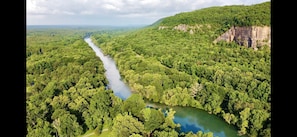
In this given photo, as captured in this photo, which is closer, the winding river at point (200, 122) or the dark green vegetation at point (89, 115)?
the dark green vegetation at point (89, 115)

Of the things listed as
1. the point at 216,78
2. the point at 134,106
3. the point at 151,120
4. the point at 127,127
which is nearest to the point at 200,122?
the point at 134,106

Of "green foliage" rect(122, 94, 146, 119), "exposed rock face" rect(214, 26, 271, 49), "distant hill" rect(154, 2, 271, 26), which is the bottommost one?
"green foliage" rect(122, 94, 146, 119)

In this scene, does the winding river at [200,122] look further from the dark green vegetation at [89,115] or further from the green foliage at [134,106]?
the green foliage at [134,106]

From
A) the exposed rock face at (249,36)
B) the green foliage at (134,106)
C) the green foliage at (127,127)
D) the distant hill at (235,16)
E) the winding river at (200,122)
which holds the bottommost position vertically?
the winding river at (200,122)

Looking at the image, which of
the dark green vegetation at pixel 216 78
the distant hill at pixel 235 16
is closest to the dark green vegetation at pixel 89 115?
the dark green vegetation at pixel 216 78

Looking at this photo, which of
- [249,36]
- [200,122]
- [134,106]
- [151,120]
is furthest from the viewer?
[249,36]

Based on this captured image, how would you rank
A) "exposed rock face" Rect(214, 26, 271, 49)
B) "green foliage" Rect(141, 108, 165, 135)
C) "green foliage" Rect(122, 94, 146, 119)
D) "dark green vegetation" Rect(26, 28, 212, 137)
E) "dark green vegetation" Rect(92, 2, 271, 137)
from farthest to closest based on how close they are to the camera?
1. "exposed rock face" Rect(214, 26, 271, 49)
2. "dark green vegetation" Rect(92, 2, 271, 137)
3. "green foliage" Rect(122, 94, 146, 119)
4. "green foliage" Rect(141, 108, 165, 135)
5. "dark green vegetation" Rect(26, 28, 212, 137)

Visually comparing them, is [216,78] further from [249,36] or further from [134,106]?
[249,36]

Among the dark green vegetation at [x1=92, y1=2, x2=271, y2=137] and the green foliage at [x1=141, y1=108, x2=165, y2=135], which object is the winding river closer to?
the dark green vegetation at [x1=92, y1=2, x2=271, y2=137]

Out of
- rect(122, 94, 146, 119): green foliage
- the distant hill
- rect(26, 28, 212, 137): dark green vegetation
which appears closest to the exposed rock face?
the distant hill
